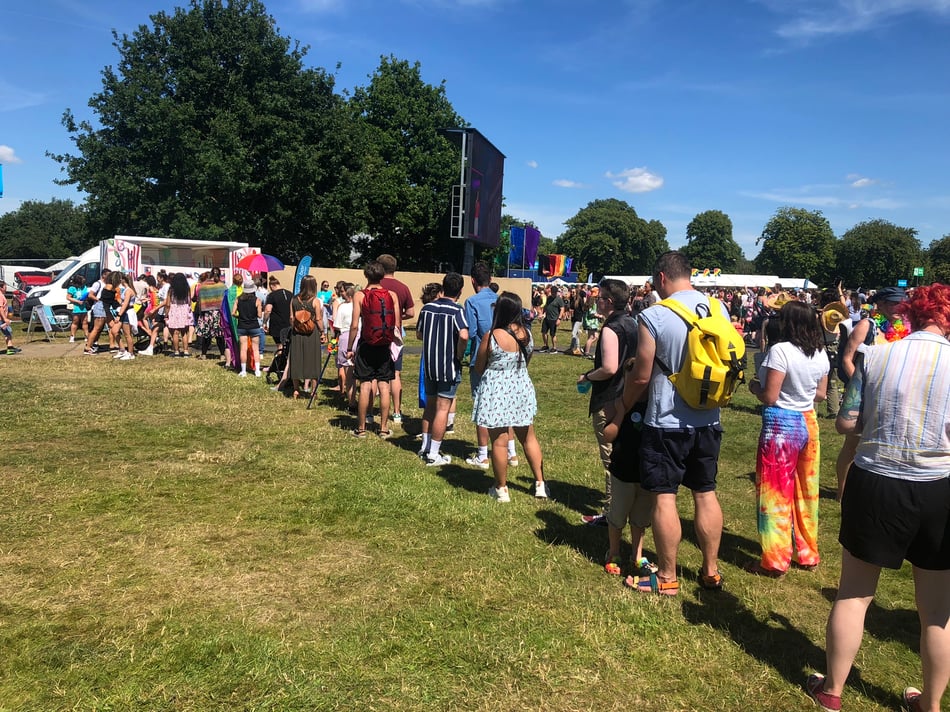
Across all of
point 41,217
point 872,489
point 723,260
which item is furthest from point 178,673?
point 723,260

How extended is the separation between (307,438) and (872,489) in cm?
590

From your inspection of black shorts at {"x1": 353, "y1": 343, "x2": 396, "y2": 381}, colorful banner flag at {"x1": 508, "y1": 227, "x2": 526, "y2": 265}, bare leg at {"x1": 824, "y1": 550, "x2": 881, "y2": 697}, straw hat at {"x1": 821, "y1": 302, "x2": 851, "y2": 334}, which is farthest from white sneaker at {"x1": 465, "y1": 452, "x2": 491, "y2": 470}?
colorful banner flag at {"x1": 508, "y1": 227, "x2": 526, "y2": 265}

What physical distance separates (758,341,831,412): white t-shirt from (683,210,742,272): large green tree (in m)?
98.2

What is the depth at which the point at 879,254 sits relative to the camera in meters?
74.8

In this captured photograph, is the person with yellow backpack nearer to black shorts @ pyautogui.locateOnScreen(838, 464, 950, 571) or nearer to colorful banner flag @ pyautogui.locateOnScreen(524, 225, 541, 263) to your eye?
black shorts @ pyautogui.locateOnScreen(838, 464, 950, 571)

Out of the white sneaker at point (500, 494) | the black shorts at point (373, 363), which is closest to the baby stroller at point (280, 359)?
the black shorts at point (373, 363)

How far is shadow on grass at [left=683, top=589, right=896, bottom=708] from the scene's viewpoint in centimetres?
313

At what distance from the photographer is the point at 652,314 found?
11.9 feet

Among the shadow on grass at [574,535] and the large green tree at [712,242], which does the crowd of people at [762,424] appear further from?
the large green tree at [712,242]

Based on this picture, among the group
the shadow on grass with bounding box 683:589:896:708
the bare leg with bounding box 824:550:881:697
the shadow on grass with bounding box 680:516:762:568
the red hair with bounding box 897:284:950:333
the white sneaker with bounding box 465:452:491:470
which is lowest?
the shadow on grass with bounding box 680:516:762:568

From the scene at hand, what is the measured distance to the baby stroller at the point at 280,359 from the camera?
10.2m

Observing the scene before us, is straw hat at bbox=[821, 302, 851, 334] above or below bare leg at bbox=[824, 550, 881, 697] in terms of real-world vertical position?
above

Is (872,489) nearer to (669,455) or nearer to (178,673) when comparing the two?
(669,455)

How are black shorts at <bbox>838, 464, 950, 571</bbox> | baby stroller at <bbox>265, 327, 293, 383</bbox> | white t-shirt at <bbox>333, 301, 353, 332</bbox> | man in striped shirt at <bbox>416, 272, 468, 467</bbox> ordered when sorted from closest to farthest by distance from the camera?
1. black shorts at <bbox>838, 464, 950, 571</bbox>
2. man in striped shirt at <bbox>416, 272, 468, 467</bbox>
3. white t-shirt at <bbox>333, 301, 353, 332</bbox>
4. baby stroller at <bbox>265, 327, 293, 383</bbox>
